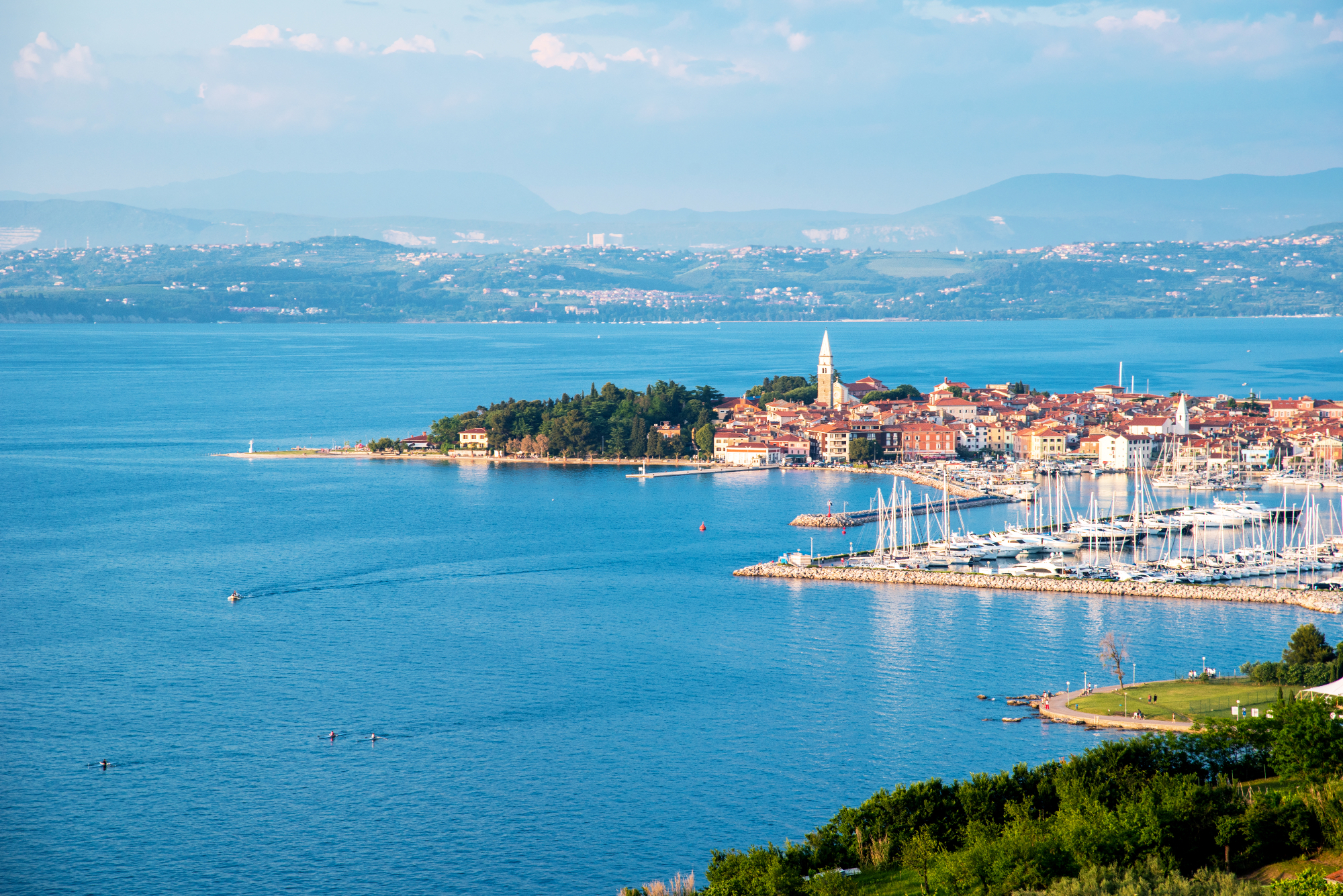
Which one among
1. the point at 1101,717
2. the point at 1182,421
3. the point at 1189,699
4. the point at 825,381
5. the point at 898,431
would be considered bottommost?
the point at 1101,717

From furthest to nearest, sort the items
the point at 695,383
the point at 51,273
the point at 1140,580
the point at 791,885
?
the point at 51,273
the point at 695,383
the point at 1140,580
the point at 791,885

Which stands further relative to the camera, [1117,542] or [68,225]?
[68,225]

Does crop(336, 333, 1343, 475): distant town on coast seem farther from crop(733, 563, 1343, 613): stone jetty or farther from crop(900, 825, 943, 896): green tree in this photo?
crop(900, 825, 943, 896): green tree

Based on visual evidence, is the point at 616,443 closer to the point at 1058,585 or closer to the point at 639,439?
the point at 639,439

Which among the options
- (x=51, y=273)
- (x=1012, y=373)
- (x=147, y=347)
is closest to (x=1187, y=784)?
(x=1012, y=373)

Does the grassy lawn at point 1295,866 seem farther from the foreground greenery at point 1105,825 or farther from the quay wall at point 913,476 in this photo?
the quay wall at point 913,476

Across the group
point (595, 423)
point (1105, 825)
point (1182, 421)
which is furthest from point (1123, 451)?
point (1105, 825)

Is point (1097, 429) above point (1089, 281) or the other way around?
the other way around

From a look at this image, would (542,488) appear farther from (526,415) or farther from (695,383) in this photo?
(695,383)
